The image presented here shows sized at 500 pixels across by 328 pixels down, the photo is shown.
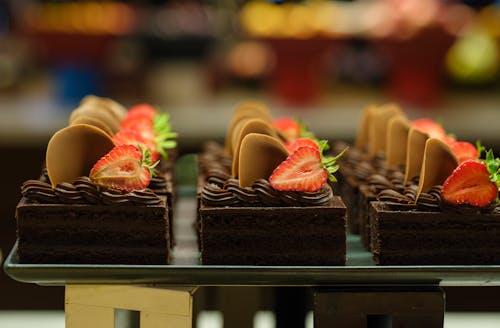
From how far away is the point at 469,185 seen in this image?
2.34 metres

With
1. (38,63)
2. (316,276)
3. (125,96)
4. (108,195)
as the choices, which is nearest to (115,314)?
(108,195)

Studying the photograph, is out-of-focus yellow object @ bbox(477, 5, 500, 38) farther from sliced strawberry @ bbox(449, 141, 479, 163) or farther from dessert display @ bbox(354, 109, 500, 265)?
dessert display @ bbox(354, 109, 500, 265)

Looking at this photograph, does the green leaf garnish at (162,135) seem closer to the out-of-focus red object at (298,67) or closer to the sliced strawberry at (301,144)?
the sliced strawberry at (301,144)

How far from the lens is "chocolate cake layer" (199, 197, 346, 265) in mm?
2330

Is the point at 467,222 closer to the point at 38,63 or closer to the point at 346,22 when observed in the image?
the point at 346,22

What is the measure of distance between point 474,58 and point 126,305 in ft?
13.3

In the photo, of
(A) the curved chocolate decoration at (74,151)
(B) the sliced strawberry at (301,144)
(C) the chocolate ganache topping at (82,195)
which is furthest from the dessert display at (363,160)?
(A) the curved chocolate decoration at (74,151)

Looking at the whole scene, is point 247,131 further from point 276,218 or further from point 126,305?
point 126,305

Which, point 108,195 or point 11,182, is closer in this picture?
point 108,195

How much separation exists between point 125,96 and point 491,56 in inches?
89.0

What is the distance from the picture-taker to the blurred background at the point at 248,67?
190 inches

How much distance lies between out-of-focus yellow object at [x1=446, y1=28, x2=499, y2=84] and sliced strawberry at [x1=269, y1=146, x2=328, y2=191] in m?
3.41

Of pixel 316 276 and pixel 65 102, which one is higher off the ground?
pixel 65 102

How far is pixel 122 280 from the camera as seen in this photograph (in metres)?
2.27
